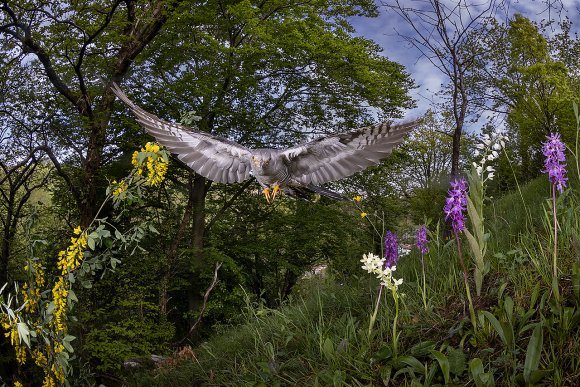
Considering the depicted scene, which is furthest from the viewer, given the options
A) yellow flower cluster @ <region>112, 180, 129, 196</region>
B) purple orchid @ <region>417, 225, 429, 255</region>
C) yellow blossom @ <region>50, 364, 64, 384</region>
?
yellow blossom @ <region>50, 364, 64, 384</region>

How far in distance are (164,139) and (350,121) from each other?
10.1 m

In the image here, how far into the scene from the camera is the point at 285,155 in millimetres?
3420

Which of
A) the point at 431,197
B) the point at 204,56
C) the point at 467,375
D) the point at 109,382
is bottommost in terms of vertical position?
the point at 109,382

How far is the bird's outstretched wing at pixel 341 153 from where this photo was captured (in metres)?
3.16

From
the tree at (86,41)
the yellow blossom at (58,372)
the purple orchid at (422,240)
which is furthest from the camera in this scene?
the tree at (86,41)

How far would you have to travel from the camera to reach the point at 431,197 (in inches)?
819

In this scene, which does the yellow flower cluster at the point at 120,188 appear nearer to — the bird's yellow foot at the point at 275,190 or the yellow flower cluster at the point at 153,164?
the yellow flower cluster at the point at 153,164

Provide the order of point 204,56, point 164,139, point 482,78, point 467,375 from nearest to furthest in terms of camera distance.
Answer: point 467,375, point 164,139, point 204,56, point 482,78

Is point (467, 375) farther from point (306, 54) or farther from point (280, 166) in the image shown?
point (306, 54)

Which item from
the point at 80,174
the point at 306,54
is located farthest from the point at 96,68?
the point at 306,54

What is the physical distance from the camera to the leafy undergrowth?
2066mm

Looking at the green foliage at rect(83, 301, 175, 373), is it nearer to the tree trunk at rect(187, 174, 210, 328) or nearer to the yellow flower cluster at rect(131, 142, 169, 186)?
the tree trunk at rect(187, 174, 210, 328)

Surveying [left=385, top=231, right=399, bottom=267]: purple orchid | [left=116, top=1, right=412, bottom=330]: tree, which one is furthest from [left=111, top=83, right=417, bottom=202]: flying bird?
[left=116, top=1, right=412, bottom=330]: tree

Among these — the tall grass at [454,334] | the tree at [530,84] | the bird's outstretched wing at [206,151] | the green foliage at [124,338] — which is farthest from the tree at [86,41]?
the tree at [530,84]
